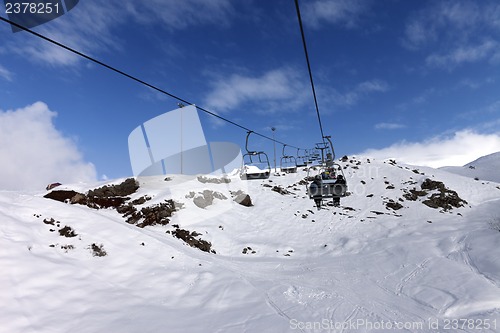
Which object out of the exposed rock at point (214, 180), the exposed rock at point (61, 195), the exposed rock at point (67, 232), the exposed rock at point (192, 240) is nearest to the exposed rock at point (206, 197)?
the exposed rock at point (214, 180)

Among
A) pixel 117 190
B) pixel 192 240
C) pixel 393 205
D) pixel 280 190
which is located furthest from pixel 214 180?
pixel 393 205

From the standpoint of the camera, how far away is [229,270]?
15477mm

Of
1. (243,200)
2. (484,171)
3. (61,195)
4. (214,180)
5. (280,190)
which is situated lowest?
(243,200)

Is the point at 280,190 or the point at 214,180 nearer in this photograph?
the point at 214,180

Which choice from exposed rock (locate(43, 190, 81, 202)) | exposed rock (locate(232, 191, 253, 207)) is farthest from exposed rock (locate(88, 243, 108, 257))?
exposed rock (locate(232, 191, 253, 207))

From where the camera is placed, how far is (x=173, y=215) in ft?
80.5

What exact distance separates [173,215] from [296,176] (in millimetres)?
27834

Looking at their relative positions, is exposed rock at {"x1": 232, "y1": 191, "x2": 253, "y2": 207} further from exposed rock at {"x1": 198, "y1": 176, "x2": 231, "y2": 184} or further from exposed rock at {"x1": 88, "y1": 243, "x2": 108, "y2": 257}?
exposed rock at {"x1": 88, "y1": 243, "x2": 108, "y2": 257}

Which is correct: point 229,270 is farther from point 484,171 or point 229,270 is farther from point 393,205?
point 484,171

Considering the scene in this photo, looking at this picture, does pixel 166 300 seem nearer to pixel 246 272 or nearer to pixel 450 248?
pixel 246 272

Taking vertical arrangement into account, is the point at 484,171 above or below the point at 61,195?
above

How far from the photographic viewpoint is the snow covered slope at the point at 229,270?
944 centimetres

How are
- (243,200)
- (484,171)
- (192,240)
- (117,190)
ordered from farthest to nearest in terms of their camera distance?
(484,171) < (243,200) < (117,190) < (192,240)

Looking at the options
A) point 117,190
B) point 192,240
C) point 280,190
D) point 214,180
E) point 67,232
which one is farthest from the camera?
point 280,190
